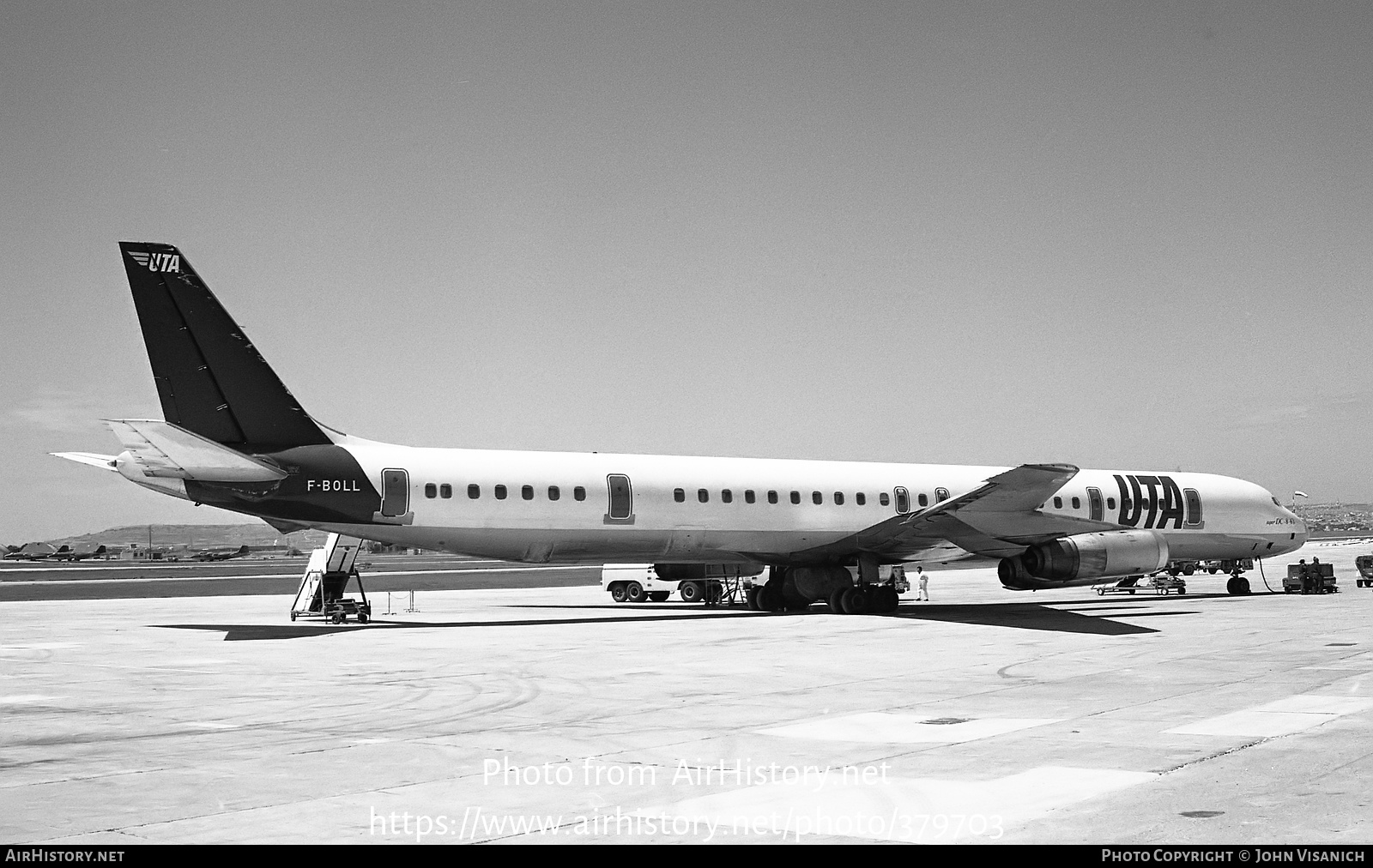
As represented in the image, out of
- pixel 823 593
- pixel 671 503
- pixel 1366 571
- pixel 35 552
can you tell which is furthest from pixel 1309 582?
pixel 35 552

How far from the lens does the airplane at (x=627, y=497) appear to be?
22747 mm

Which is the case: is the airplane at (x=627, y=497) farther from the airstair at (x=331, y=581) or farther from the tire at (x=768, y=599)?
the airstair at (x=331, y=581)

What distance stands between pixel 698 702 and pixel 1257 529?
28.0m

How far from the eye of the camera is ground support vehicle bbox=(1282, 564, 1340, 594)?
37656 millimetres

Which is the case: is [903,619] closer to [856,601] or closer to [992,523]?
[856,601]

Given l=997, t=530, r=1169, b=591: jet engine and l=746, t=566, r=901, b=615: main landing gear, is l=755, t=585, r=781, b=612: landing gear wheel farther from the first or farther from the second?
l=997, t=530, r=1169, b=591: jet engine

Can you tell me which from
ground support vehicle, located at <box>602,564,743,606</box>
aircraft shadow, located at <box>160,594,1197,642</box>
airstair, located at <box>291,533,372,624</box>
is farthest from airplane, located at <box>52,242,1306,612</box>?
airstair, located at <box>291,533,372,624</box>

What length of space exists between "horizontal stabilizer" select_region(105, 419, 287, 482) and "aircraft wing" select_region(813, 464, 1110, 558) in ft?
47.4

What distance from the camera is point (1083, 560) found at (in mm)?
26625

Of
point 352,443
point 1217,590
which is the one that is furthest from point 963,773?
point 1217,590

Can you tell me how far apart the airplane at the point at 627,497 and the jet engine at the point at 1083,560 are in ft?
0.14

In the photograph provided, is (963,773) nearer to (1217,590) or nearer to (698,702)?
(698,702)

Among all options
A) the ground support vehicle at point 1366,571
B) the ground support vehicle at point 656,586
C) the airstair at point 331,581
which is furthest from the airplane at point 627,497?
the ground support vehicle at point 1366,571

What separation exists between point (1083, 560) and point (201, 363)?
18.9 m
